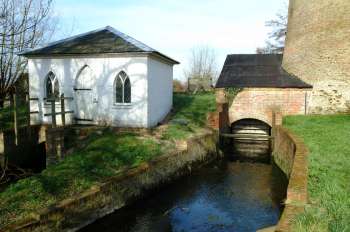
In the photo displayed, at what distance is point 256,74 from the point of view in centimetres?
2128

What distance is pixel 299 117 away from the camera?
1802cm

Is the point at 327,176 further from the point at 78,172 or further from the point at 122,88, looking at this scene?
the point at 122,88

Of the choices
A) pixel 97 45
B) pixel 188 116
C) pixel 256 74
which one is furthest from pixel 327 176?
pixel 256 74

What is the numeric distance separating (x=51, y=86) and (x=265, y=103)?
12.1 metres

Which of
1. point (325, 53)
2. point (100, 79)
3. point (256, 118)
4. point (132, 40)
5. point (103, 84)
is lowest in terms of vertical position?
point (256, 118)

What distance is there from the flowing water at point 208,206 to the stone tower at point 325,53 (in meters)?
7.17

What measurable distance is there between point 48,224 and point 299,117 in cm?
1469

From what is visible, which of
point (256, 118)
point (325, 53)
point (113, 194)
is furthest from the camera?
point (256, 118)

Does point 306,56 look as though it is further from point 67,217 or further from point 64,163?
point 67,217

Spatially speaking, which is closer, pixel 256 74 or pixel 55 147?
pixel 55 147

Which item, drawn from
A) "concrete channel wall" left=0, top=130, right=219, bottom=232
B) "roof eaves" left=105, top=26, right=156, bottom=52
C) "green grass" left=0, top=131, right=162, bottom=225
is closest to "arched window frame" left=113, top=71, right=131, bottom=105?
"roof eaves" left=105, top=26, right=156, bottom=52

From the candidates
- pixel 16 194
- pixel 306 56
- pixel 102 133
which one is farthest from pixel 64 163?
pixel 306 56

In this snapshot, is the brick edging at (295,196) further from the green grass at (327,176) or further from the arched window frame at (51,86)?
the arched window frame at (51,86)

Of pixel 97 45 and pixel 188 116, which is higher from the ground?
pixel 97 45
